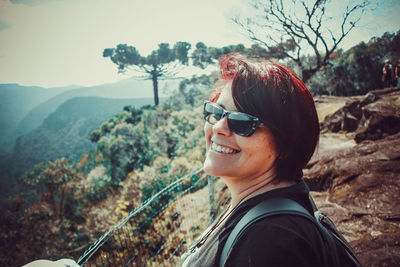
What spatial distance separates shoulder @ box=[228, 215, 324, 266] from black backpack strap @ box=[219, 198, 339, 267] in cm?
2

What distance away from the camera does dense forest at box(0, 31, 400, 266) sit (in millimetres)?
5309

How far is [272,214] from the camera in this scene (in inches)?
24.3

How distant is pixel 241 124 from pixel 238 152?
0.44 feet

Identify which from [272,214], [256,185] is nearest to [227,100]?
[256,185]

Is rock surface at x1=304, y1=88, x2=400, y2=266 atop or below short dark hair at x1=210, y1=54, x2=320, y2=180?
below

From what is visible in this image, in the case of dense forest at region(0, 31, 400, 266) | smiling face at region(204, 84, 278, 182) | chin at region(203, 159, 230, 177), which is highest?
smiling face at region(204, 84, 278, 182)

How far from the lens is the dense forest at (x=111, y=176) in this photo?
5.31 metres

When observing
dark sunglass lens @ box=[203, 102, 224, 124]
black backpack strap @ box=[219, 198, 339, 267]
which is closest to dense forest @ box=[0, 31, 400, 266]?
dark sunglass lens @ box=[203, 102, 224, 124]

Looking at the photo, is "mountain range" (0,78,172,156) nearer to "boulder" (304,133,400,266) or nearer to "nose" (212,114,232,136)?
"boulder" (304,133,400,266)

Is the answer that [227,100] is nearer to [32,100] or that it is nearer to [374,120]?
[374,120]

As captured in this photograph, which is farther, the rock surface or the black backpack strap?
the rock surface

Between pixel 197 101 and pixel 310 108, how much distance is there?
73.6 feet

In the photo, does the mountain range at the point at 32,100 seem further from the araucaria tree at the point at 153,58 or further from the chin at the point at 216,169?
the chin at the point at 216,169

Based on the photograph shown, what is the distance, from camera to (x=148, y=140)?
10.0 metres
